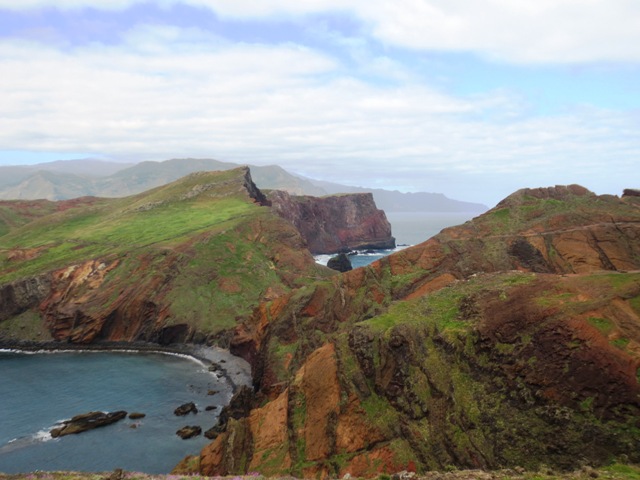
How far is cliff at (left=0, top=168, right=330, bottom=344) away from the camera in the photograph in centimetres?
9125

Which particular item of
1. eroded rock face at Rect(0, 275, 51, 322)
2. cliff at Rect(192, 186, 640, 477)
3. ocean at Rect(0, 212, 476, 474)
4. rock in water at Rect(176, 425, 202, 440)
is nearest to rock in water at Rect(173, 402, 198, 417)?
ocean at Rect(0, 212, 476, 474)

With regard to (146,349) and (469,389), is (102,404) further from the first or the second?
(469,389)

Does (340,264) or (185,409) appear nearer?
(185,409)

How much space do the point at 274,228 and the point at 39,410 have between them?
74.3 metres

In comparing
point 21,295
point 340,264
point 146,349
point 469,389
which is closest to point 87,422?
point 146,349

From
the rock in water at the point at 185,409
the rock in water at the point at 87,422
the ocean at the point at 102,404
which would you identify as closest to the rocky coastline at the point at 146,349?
the ocean at the point at 102,404

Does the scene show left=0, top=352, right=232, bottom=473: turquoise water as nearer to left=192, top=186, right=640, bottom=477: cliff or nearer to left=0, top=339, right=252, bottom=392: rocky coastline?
left=0, top=339, right=252, bottom=392: rocky coastline

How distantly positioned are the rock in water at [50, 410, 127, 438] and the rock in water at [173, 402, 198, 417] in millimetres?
6665

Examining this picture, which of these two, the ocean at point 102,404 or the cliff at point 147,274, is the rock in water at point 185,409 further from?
the cliff at point 147,274

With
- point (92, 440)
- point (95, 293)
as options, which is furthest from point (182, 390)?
point (95, 293)

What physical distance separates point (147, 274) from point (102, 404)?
43003 mm

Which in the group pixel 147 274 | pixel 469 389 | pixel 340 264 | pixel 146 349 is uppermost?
pixel 469 389

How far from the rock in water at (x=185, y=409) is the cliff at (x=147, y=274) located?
26.4 m

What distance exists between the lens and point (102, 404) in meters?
60.6
